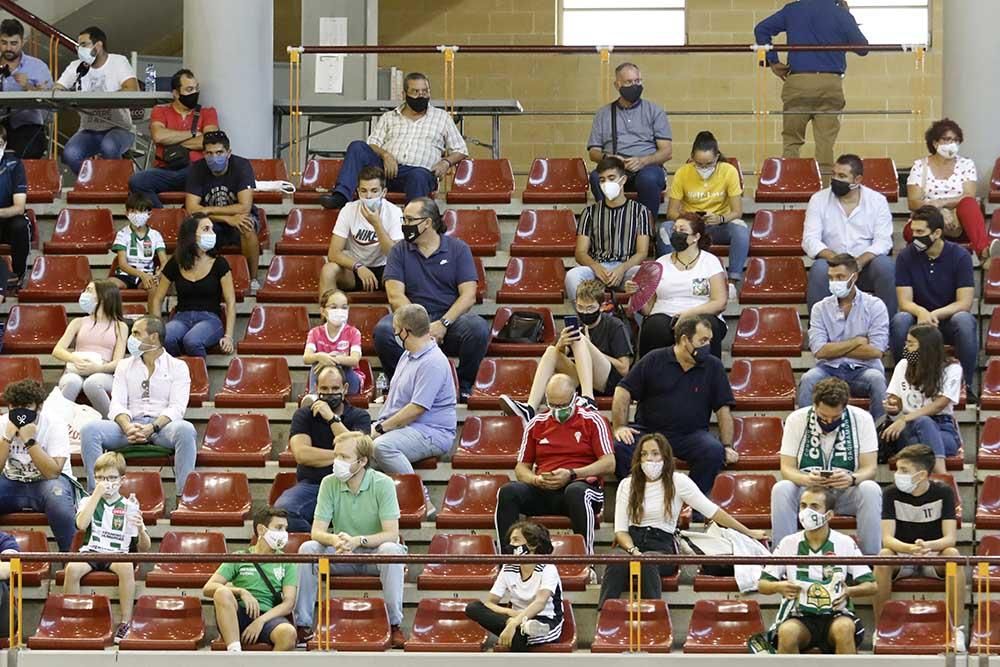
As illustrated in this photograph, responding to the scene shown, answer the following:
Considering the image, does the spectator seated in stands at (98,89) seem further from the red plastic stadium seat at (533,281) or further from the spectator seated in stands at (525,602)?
the spectator seated in stands at (525,602)

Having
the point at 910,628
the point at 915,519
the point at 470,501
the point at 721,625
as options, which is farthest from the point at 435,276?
the point at 910,628

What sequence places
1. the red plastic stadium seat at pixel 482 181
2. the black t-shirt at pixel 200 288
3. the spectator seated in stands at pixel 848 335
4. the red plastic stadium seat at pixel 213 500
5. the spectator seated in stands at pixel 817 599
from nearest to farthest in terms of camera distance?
the spectator seated in stands at pixel 817 599 < the red plastic stadium seat at pixel 213 500 < the spectator seated in stands at pixel 848 335 < the black t-shirt at pixel 200 288 < the red plastic stadium seat at pixel 482 181

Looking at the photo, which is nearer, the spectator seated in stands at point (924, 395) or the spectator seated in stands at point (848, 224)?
the spectator seated in stands at point (924, 395)

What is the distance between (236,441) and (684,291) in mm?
2782

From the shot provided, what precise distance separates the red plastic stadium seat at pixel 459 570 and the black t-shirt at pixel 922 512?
2.03 m

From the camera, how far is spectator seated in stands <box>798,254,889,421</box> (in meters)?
11.6

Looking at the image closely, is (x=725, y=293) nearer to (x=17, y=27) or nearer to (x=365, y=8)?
(x=17, y=27)

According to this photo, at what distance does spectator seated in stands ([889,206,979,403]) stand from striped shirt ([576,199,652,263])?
166 centimetres

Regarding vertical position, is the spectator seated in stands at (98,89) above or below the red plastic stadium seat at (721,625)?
above

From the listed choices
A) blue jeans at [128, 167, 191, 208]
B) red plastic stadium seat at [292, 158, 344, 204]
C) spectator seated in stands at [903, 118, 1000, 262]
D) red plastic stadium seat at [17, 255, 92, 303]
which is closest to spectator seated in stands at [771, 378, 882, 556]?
Result: spectator seated in stands at [903, 118, 1000, 262]

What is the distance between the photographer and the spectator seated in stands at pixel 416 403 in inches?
444

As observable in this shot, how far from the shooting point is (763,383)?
12.0 m

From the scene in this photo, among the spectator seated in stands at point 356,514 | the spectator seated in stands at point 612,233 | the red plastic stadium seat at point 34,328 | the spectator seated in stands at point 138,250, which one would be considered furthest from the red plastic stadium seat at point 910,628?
the red plastic stadium seat at point 34,328

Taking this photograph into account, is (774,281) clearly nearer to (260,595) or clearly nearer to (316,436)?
(316,436)
